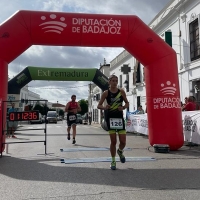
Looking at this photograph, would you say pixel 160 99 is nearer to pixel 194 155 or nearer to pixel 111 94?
pixel 194 155

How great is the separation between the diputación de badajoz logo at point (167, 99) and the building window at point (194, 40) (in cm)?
832

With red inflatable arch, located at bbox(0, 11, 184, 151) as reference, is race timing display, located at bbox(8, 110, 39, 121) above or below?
below

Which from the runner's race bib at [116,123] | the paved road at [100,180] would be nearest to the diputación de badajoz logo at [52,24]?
the runner's race bib at [116,123]

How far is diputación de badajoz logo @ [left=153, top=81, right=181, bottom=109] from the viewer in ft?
26.1

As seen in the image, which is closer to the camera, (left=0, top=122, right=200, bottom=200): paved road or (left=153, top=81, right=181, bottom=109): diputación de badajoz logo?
(left=0, top=122, right=200, bottom=200): paved road

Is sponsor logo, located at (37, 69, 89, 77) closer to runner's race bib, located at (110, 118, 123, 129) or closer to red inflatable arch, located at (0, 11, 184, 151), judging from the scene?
red inflatable arch, located at (0, 11, 184, 151)

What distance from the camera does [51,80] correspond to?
1938cm

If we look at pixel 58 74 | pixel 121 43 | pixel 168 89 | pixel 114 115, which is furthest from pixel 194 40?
pixel 114 115

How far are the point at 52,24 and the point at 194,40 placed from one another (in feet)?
36.2

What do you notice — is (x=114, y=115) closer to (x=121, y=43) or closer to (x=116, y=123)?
(x=116, y=123)

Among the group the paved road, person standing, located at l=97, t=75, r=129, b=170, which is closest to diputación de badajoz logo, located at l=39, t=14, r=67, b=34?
person standing, located at l=97, t=75, r=129, b=170

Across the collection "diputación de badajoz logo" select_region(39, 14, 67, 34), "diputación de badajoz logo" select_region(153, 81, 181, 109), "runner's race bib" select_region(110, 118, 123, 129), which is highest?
"diputación de badajoz logo" select_region(39, 14, 67, 34)

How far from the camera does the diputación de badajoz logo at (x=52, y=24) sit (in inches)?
297

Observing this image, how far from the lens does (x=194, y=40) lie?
51.7 feet
